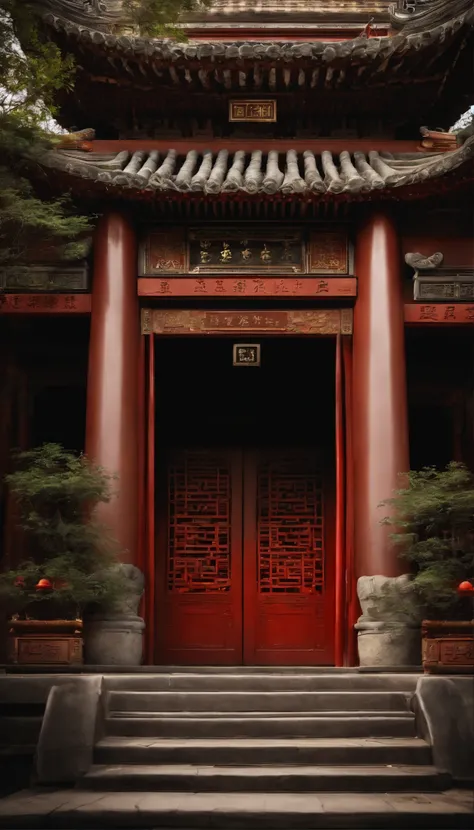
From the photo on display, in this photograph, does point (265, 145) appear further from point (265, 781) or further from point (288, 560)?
point (265, 781)

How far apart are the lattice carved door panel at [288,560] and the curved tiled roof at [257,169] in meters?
2.85

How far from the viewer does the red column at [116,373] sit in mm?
Result: 7996

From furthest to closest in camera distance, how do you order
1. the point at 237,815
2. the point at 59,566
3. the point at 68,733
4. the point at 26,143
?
the point at 26,143 < the point at 59,566 < the point at 68,733 < the point at 237,815

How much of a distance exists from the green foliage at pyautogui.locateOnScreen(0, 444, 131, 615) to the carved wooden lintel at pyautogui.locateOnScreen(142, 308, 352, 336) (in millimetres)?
1524

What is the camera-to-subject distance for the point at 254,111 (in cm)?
924

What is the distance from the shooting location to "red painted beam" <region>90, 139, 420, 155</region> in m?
9.26

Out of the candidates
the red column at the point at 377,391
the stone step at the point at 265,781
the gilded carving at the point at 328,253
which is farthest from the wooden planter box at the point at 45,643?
the gilded carving at the point at 328,253

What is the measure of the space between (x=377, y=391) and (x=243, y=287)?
58.3 inches

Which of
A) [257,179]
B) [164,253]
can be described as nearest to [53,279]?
[164,253]

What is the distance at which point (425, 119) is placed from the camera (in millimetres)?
9523

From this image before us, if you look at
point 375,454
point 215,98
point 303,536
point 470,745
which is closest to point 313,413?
point 303,536

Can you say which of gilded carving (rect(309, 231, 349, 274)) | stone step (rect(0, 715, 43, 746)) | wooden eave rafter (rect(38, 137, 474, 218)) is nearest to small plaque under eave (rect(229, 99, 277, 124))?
wooden eave rafter (rect(38, 137, 474, 218))

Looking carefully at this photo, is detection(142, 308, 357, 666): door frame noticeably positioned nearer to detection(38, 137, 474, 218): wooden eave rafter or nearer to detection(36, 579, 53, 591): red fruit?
detection(38, 137, 474, 218): wooden eave rafter

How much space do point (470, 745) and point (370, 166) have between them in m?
5.30
